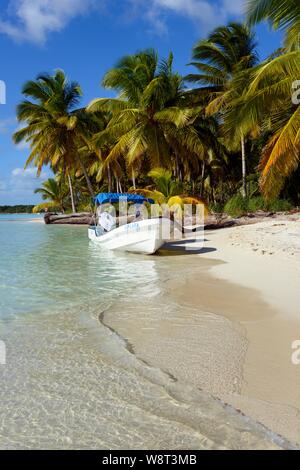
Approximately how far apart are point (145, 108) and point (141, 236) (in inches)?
527

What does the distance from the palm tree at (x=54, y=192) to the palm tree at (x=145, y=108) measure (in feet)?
101

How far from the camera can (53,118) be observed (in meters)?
30.8

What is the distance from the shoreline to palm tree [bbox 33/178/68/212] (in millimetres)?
→ 47380

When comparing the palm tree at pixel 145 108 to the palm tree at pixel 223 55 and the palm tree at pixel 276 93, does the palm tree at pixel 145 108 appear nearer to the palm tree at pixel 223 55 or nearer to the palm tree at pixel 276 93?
the palm tree at pixel 223 55

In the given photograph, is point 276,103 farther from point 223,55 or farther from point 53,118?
point 53,118

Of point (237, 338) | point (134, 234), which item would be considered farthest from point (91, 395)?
point (134, 234)

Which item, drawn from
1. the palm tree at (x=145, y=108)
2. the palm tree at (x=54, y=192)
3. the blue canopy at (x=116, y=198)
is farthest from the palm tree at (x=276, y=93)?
the palm tree at (x=54, y=192)

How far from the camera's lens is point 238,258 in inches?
446

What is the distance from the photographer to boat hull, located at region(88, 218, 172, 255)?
1243 centimetres

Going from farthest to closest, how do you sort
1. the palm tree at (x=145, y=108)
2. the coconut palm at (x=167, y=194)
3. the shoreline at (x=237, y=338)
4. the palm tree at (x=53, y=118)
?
A: 1. the palm tree at (x=53, y=118)
2. the palm tree at (x=145, y=108)
3. the coconut palm at (x=167, y=194)
4. the shoreline at (x=237, y=338)

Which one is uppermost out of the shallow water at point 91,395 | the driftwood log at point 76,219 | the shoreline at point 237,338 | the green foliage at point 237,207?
the green foliage at point 237,207

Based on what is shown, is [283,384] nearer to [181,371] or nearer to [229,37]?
[181,371]

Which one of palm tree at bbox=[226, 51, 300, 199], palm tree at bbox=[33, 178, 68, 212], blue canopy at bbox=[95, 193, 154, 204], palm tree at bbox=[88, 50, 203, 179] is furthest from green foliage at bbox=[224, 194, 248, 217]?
palm tree at bbox=[33, 178, 68, 212]

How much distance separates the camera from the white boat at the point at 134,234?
12.5 m
